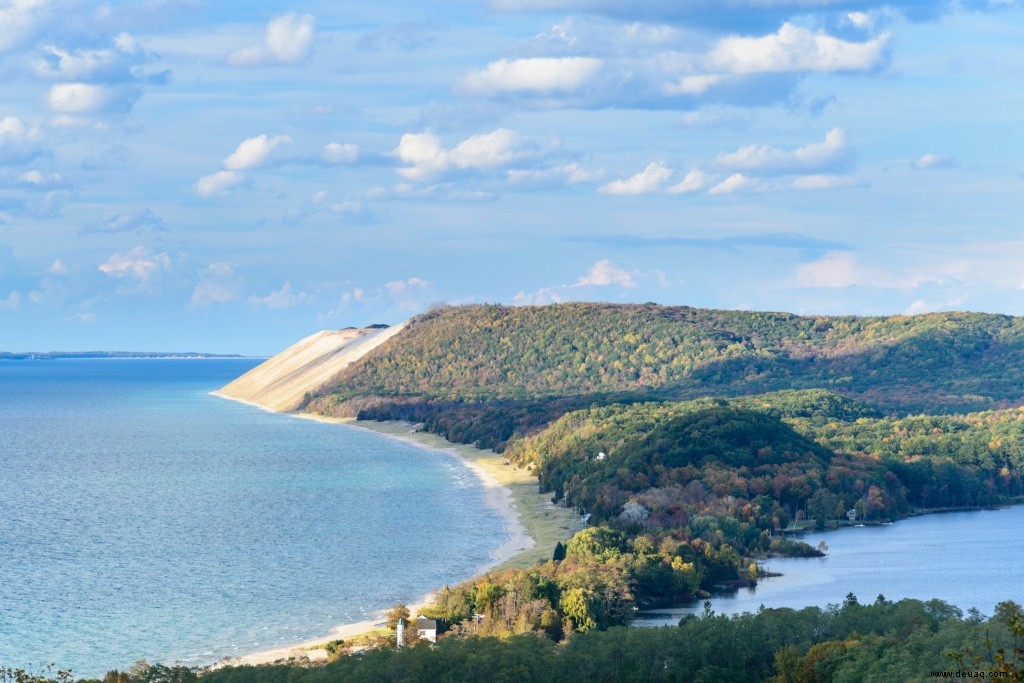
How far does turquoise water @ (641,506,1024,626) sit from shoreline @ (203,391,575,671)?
1127cm

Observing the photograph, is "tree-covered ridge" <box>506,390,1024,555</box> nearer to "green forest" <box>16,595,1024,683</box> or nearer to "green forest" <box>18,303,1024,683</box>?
"green forest" <box>18,303,1024,683</box>

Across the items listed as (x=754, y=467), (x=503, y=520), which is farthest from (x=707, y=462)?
(x=503, y=520)

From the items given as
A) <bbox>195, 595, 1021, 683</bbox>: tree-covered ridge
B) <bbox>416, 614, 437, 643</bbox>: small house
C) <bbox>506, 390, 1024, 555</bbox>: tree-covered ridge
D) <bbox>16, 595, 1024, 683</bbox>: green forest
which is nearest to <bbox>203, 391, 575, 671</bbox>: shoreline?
<bbox>506, 390, 1024, 555</bbox>: tree-covered ridge

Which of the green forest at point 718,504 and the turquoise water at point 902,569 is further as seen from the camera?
the turquoise water at point 902,569

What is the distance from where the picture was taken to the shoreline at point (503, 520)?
51.0m

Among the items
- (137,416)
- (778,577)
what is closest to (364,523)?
(778,577)

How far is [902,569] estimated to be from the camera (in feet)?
243

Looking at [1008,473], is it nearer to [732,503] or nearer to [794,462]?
[794,462]

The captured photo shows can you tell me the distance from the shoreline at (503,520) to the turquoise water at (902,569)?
11.3 metres

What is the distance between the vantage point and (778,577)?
71.6 metres

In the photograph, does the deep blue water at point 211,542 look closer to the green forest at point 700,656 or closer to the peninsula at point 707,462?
the peninsula at point 707,462

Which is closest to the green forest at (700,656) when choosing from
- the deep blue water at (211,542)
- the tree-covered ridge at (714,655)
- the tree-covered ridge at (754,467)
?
the tree-covered ridge at (714,655)

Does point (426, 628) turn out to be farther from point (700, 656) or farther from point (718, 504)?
point (718, 504)

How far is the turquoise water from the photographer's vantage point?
213 ft
